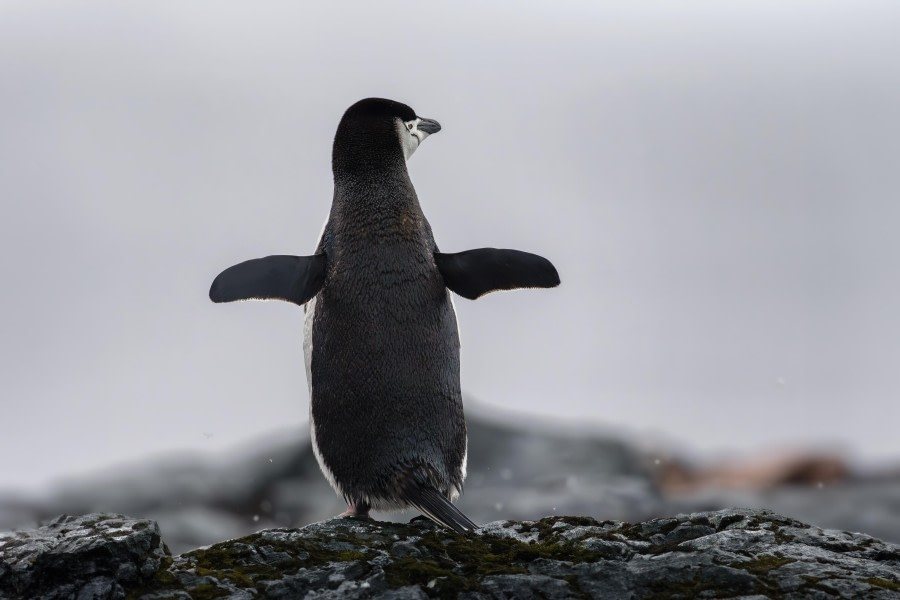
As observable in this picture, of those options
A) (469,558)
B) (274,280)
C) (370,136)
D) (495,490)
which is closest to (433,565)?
(469,558)

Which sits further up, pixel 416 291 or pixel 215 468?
pixel 416 291

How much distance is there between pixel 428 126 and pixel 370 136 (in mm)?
529

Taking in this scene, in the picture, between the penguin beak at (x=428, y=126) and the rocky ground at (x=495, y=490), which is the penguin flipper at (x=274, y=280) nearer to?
the penguin beak at (x=428, y=126)

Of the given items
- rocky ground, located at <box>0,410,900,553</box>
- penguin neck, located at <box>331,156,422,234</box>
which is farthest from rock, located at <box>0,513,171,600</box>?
rocky ground, located at <box>0,410,900,553</box>

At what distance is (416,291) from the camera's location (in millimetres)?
4746

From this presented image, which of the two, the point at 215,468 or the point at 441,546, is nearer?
the point at 441,546

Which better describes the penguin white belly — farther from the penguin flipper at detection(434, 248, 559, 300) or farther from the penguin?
the penguin flipper at detection(434, 248, 559, 300)

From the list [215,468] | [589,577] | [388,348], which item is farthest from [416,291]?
[215,468]

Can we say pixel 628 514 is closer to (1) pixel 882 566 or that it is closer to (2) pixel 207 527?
(2) pixel 207 527

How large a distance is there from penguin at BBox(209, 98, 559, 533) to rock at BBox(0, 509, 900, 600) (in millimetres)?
720

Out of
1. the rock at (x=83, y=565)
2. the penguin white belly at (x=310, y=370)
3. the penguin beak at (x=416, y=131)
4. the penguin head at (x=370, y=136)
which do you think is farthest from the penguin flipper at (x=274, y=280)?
the rock at (x=83, y=565)

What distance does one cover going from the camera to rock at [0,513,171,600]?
3.30 meters

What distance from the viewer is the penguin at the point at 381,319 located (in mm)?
4590

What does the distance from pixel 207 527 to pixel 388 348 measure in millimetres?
5999
